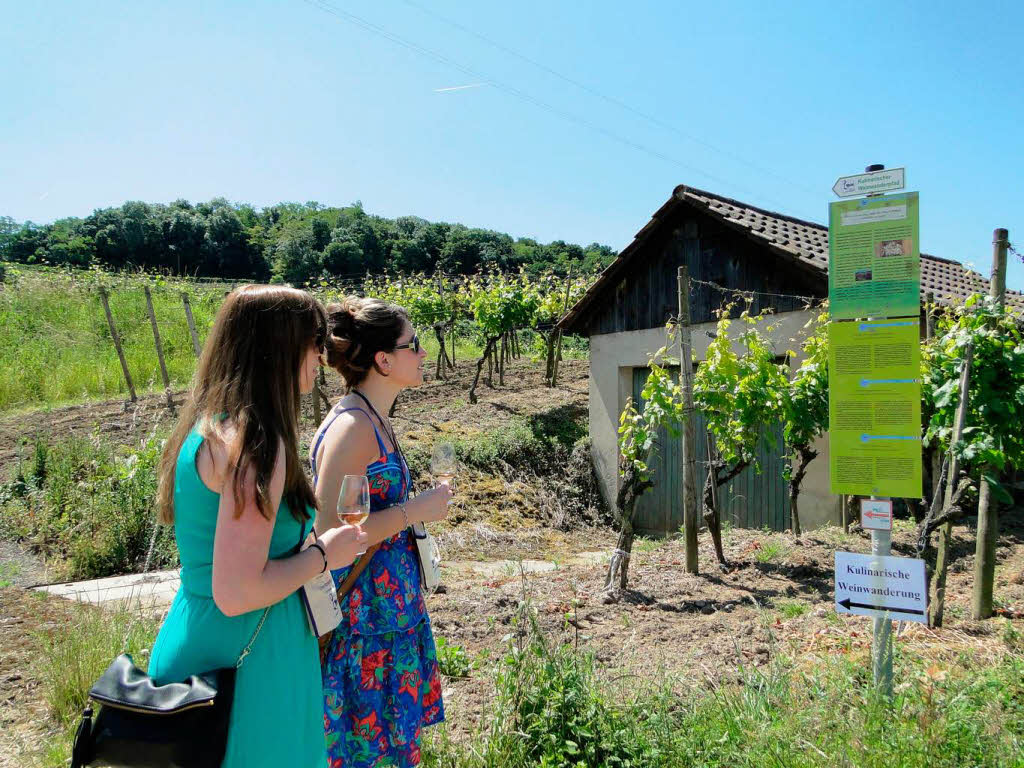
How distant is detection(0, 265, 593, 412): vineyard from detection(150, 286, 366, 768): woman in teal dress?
1109 cm

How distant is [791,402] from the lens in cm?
668

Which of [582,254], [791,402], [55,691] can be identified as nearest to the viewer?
[55,691]

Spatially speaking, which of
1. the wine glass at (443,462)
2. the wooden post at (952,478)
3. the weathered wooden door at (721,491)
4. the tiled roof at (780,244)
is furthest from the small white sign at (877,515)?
the tiled roof at (780,244)

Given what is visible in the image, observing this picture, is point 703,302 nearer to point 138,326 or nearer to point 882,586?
point 882,586

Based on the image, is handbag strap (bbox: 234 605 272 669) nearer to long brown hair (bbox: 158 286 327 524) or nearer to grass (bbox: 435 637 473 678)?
long brown hair (bbox: 158 286 327 524)

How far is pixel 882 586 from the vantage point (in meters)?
3.09

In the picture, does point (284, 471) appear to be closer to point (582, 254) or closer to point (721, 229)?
point (721, 229)

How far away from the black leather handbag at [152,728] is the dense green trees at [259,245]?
1398 inches

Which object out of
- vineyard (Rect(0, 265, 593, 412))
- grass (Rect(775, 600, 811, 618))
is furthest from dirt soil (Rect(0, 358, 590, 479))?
grass (Rect(775, 600, 811, 618))

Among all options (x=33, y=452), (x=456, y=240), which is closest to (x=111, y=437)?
(x=33, y=452)

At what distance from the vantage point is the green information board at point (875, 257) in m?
3.07

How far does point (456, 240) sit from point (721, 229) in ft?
126

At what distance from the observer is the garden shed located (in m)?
8.17

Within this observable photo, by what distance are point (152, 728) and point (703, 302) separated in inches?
344
